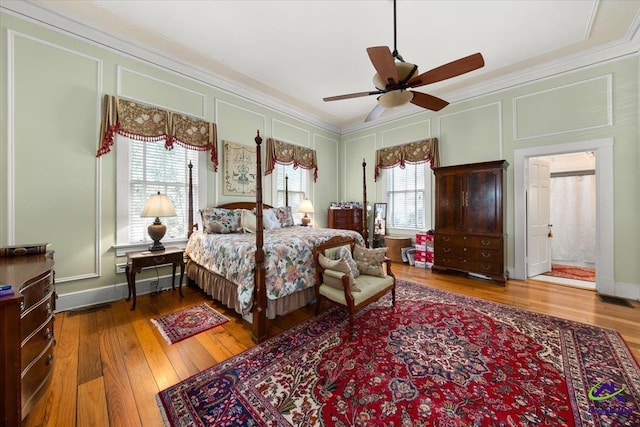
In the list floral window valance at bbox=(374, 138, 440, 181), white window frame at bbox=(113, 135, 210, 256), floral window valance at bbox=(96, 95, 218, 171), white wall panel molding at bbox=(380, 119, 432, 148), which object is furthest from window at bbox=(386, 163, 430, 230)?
white window frame at bbox=(113, 135, 210, 256)

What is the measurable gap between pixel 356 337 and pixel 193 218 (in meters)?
3.01

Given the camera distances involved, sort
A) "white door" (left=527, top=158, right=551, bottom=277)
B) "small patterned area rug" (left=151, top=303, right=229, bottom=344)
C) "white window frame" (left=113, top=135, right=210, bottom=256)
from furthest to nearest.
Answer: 1. "white door" (left=527, top=158, right=551, bottom=277)
2. "white window frame" (left=113, top=135, right=210, bottom=256)
3. "small patterned area rug" (left=151, top=303, right=229, bottom=344)

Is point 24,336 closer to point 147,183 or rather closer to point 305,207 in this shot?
point 147,183

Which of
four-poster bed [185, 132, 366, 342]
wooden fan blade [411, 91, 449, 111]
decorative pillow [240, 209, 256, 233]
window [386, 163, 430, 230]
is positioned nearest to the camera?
four-poster bed [185, 132, 366, 342]

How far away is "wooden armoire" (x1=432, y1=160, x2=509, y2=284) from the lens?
12.5 feet

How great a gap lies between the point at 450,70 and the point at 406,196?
11.7 ft

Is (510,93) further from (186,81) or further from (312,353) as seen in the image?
(186,81)

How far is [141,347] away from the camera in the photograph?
214cm

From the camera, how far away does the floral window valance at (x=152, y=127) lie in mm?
3039

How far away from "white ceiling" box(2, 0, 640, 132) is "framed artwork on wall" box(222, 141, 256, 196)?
1.11 metres

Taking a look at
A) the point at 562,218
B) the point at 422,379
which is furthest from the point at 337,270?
the point at 562,218

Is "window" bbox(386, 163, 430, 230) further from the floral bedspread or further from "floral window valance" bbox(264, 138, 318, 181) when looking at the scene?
the floral bedspread

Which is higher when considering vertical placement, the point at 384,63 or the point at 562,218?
the point at 384,63

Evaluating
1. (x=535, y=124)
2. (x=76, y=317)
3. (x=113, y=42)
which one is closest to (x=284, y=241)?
(x=76, y=317)
